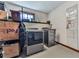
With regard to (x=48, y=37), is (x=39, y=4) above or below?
above

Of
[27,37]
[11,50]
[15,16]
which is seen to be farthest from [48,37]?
[11,50]

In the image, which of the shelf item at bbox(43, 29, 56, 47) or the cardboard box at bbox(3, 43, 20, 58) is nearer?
the cardboard box at bbox(3, 43, 20, 58)

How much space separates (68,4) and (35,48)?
8.97ft

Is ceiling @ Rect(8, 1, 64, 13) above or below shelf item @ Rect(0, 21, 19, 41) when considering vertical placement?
Result: above

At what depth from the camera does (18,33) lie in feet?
12.3

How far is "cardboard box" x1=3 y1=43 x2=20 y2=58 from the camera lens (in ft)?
10.7

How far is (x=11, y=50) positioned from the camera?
3.43 metres

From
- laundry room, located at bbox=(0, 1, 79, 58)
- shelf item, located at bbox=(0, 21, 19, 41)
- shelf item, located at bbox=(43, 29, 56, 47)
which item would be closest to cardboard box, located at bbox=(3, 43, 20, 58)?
laundry room, located at bbox=(0, 1, 79, 58)

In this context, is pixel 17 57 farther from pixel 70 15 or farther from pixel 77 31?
pixel 70 15

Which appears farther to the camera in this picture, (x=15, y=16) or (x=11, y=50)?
(x=15, y=16)

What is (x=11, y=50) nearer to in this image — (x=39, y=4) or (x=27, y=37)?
(x=27, y=37)

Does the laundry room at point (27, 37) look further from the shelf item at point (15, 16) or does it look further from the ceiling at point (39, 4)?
the ceiling at point (39, 4)

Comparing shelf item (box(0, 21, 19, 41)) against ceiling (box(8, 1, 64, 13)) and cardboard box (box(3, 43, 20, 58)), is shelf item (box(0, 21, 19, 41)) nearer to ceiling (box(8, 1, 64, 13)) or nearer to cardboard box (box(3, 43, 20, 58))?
cardboard box (box(3, 43, 20, 58))

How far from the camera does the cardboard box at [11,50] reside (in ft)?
10.7
